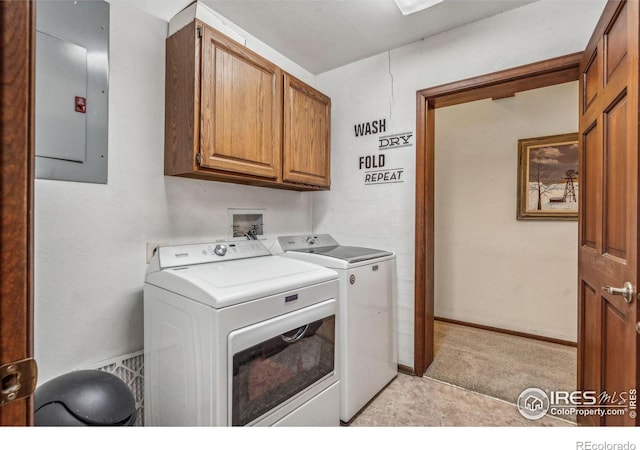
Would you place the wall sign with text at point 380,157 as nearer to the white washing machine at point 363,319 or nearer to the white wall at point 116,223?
the white washing machine at point 363,319

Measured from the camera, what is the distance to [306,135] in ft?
7.52

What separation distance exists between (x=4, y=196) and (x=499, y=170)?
11.8 ft

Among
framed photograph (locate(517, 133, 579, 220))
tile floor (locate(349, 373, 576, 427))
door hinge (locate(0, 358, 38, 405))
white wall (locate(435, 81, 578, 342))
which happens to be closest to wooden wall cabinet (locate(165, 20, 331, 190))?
door hinge (locate(0, 358, 38, 405))

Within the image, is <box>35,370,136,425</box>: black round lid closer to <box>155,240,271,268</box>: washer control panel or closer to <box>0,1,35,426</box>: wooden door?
<box>155,240,271,268</box>: washer control panel

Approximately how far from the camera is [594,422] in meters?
1.41

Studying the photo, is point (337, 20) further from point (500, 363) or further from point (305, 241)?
point (500, 363)

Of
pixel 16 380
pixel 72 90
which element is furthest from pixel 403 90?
pixel 16 380

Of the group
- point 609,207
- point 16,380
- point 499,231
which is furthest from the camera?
point 499,231

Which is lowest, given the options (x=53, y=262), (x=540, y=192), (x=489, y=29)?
(x=53, y=262)

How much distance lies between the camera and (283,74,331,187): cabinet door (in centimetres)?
213

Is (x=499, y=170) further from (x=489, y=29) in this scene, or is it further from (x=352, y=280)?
(x=352, y=280)

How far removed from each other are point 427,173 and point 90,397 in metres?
2.27

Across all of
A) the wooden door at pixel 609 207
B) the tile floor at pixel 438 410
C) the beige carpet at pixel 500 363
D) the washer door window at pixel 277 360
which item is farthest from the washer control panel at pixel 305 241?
the wooden door at pixel 609 207

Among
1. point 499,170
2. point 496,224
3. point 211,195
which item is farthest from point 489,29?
point 211,195
